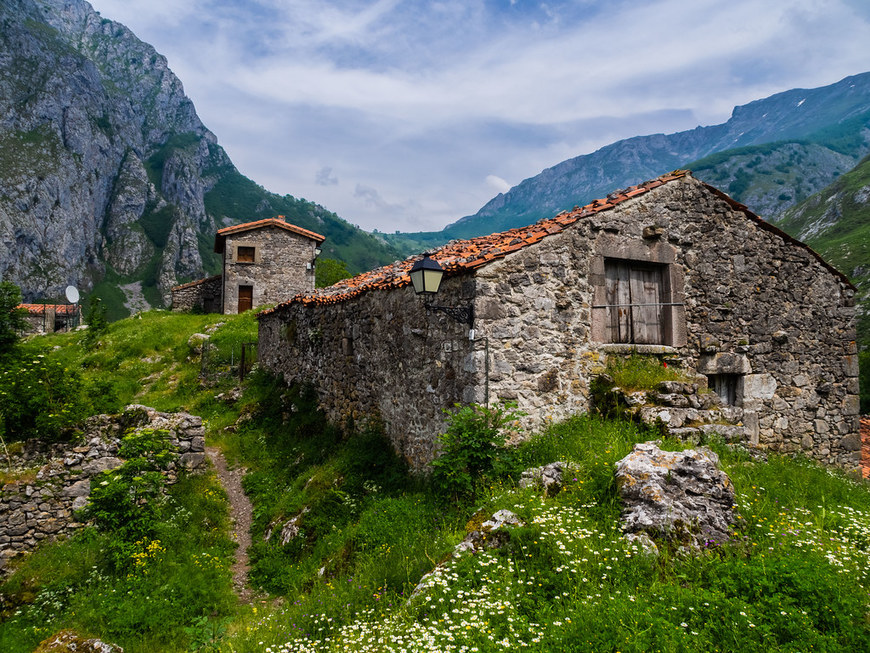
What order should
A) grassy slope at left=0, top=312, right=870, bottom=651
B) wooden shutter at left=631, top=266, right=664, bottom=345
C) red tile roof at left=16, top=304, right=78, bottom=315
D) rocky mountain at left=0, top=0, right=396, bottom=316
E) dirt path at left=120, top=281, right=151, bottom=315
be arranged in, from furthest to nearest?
dirt path at left=120, top=281, right=151, bottom=315 < rocky mountain at left=0, top=0, right=396, bottom=316 < red tile roof at left=16, top=304, right=78, bottom=315 < wooden shutter at left=631, top=266, right=664, bottom=345 < grassy slope at left=0, top=312, right=870, bottom=651

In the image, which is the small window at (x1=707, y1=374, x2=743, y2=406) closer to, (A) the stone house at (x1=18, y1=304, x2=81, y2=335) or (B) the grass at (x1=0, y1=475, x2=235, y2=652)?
(B) the grass at (x1=0, y1=475, x2=235, y2=652)

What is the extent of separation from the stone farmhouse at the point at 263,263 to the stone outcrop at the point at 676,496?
977 inches

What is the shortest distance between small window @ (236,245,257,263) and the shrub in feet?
77.5

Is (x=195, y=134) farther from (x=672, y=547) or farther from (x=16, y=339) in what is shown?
(x=672, y=547)

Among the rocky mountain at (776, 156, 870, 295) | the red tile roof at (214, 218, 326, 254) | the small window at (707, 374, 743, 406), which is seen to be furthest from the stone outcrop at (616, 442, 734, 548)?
the rocky mountain at (776, 156, 870, 295)

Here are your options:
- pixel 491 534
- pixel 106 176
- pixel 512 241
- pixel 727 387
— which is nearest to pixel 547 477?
pixel 491 534

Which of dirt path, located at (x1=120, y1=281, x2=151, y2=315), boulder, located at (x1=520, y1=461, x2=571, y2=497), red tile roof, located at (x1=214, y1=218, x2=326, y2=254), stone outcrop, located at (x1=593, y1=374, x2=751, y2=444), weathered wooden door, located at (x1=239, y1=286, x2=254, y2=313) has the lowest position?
boulder, located at (x1=520, y1=461, x2=571, y2=497)

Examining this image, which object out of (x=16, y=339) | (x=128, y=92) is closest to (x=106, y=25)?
(x=128, y=92)

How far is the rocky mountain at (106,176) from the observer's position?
79562mm

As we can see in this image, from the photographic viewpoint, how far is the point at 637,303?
8.72 metres

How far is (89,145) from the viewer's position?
9331 cm

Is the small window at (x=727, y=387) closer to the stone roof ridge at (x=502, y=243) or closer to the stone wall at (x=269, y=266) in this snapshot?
the stone roof ridge at (x=502, y=243)

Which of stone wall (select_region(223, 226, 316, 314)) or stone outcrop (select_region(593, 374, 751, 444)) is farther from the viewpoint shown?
stone wall (select_region(223, 226, 316, 314))

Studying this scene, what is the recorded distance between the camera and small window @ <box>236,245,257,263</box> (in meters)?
27.3
